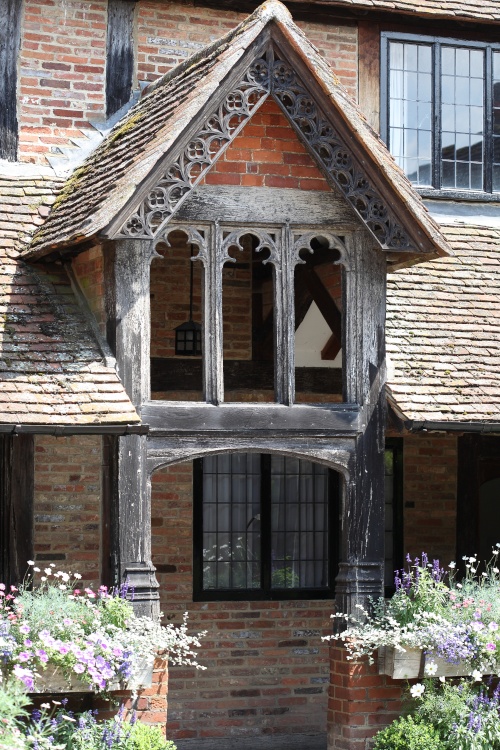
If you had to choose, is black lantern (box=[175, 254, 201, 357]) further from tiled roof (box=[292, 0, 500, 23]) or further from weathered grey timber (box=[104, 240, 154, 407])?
tiled roof (box=[292, 0, 500, 23])

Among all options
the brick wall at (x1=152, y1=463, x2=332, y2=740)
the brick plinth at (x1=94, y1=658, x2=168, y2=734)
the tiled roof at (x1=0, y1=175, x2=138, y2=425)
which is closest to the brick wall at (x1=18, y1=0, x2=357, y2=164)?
the tiled roof at (x1=0, y1=175, x2=138, y2=425)

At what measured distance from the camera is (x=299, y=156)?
1033cm

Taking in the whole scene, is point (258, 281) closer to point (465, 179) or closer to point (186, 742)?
point (465, 179)

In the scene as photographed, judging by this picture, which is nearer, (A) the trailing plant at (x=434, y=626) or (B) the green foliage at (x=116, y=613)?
(B) the green foliage at (x=116, y=613)

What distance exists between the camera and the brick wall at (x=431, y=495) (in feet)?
44.7

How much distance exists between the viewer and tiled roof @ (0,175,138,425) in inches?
364

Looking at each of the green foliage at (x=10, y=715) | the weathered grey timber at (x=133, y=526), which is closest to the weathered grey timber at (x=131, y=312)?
the weathered grey timber at (x=133, y=526)

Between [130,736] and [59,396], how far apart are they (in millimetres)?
2390

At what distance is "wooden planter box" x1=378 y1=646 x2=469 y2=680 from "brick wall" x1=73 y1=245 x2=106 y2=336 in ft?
10.5

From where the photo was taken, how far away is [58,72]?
12.0m

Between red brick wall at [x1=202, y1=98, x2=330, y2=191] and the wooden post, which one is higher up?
red brick wall at [x1=202, y1=98, x2=330, y2=191]

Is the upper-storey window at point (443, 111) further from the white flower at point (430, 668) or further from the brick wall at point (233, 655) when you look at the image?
the white flower at point (430, 668)

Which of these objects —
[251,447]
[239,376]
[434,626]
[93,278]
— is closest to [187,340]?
[239,376]

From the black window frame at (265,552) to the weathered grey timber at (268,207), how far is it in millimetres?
3410
